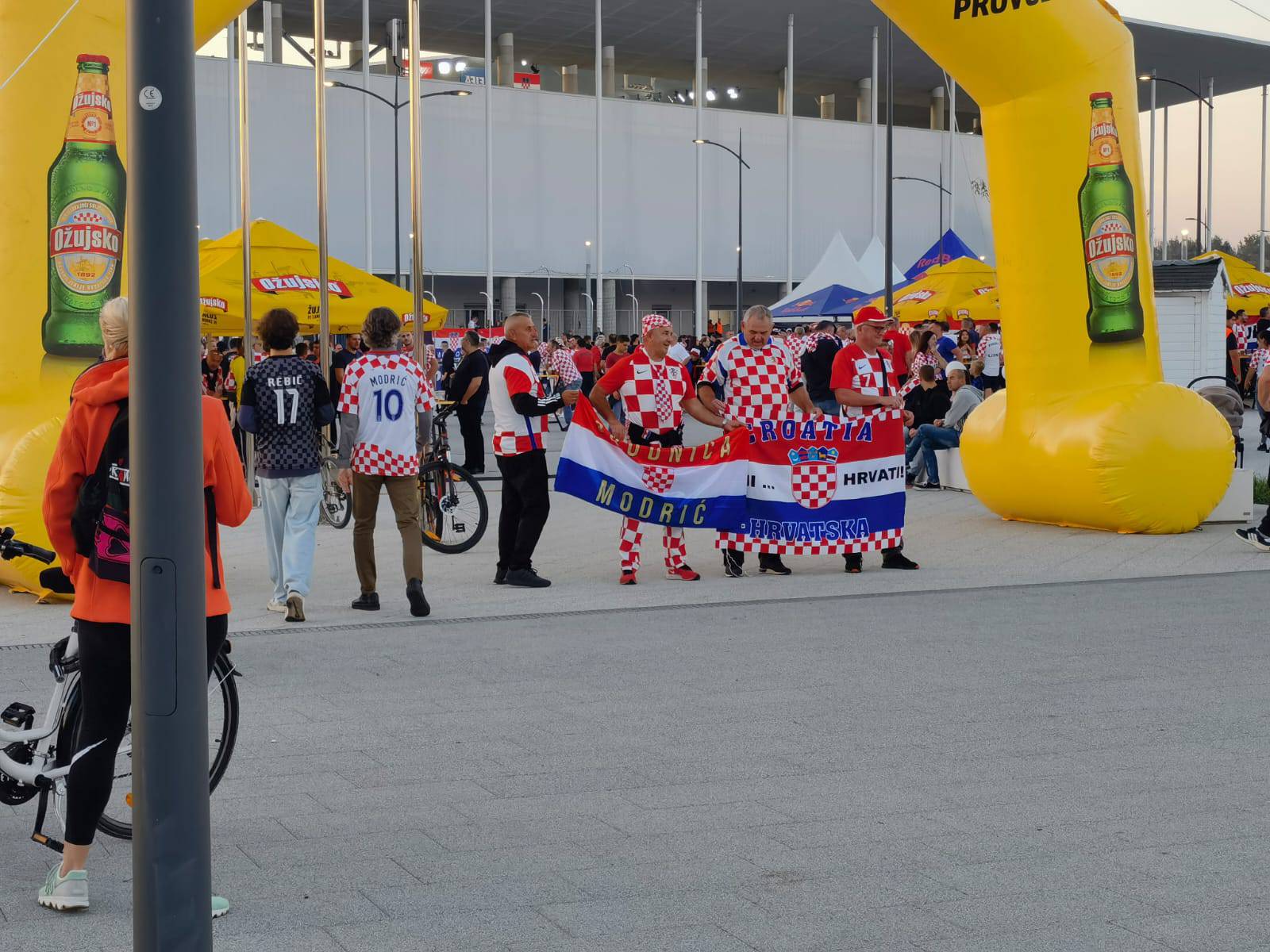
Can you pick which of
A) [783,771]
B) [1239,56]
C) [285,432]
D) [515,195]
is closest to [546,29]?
[515,195]

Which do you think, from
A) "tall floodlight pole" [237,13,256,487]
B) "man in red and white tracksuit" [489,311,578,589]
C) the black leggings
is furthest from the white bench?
Answer: the black leggings

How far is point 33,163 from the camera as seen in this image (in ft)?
32.8

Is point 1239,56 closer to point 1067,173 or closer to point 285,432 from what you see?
point 1067,173

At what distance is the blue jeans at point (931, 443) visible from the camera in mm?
17656

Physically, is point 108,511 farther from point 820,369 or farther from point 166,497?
point 820,369

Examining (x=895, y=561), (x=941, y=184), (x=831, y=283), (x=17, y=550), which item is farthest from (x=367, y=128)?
(x=17, y=550)

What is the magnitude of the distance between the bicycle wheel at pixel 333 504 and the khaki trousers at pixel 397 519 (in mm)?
4696

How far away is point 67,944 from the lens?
4.12 metres

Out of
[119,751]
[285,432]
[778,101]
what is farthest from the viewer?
[778,101]

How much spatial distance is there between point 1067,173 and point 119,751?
10069 millimetres

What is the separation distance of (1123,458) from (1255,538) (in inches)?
45.2

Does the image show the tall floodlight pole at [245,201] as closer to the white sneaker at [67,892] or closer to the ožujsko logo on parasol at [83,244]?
the ožujsko logo on parasol at [83,244]

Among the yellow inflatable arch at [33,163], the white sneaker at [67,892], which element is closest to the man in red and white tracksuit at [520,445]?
the yellow inflatable arch at [33,163]

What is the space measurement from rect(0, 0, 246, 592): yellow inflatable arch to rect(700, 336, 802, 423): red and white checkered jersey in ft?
13.9
